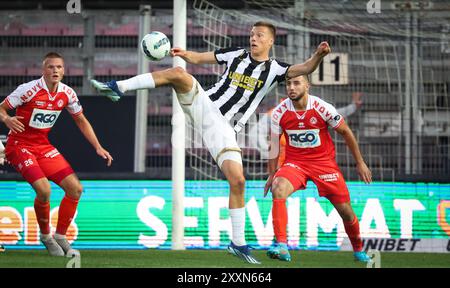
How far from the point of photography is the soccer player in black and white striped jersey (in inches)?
344

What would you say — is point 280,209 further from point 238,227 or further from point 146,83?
point 146,83

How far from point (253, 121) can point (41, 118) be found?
4.49 m

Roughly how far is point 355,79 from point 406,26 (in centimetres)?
123

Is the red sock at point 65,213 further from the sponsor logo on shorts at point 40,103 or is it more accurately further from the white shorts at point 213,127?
the white shorts at point 213,127

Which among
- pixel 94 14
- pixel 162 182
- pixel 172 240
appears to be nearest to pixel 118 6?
pixel 94 14

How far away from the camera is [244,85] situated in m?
9.33

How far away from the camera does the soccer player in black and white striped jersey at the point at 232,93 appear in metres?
8.73

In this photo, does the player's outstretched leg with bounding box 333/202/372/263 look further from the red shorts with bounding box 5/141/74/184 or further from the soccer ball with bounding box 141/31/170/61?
the red shorts with bounding box 5/141/74/184

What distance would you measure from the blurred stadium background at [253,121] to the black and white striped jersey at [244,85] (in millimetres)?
3748

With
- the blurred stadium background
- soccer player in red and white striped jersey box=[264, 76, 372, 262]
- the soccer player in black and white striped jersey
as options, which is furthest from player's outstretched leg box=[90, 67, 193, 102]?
the blurred stadium background

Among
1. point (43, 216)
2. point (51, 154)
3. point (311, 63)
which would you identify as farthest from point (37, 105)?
point (311, 63)

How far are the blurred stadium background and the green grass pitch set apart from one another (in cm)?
101

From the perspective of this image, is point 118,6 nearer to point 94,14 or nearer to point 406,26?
point 94,14

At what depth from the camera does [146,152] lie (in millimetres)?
14289
